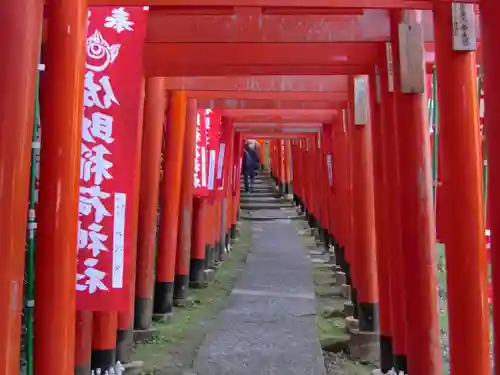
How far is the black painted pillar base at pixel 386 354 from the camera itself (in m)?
4.62

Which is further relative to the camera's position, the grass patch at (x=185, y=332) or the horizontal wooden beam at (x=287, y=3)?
the grass patch at (x=185, y=332)

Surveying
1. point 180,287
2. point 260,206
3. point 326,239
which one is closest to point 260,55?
point 180,287

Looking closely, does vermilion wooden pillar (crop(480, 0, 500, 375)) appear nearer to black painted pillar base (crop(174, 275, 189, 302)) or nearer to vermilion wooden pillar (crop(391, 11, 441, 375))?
vermilion wooden pillar (crop(391, 11, 441, 375))

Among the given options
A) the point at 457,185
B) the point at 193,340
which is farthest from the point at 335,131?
the point at 457,185

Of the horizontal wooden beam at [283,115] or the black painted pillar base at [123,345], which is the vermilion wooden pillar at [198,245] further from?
the black painted pillar base at [123,345]

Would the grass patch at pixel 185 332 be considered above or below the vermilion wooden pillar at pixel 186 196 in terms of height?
below

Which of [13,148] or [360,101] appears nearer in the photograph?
[13,148]

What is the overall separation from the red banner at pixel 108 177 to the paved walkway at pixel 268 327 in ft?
7.02

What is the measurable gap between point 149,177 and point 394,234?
2.59 metres

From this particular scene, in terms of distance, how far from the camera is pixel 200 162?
25.4 feet

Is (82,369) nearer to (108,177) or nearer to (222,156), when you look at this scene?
(108,177)

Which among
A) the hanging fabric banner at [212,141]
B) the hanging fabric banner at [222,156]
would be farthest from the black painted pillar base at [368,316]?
the hanging fabric banner at [222,156]

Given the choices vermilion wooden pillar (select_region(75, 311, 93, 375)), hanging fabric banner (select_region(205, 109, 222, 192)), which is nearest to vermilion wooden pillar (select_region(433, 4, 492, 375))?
vermilion wooden pillar (select_region(75, 311, 93, 375))

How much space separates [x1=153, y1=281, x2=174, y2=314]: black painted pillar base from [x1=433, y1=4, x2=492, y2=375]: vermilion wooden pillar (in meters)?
4.41
